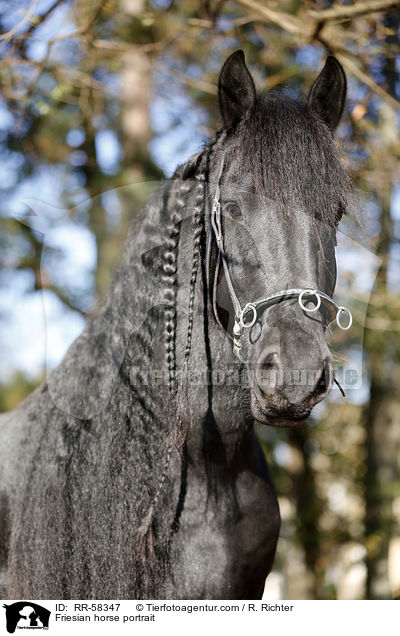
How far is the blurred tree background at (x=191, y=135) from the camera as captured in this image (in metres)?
4.06

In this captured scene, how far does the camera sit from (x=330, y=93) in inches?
88.1

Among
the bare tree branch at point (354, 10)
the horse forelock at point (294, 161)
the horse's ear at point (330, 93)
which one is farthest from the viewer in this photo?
the bare tree branch at point (354, 10)

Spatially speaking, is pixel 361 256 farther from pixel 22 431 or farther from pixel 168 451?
pixel 22 431

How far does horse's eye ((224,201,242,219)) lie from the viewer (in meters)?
1.94

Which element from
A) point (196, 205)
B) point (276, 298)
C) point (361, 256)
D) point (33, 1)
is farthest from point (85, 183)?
point (276, 298)

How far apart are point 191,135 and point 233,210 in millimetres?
4003

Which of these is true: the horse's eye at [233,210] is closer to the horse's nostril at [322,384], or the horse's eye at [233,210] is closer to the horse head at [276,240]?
the horse head at [276,240]

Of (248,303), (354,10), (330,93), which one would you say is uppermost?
(354,10)

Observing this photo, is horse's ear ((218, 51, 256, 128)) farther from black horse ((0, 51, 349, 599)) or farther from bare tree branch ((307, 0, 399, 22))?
bare tree branch ((307, 0, 399, 22))
